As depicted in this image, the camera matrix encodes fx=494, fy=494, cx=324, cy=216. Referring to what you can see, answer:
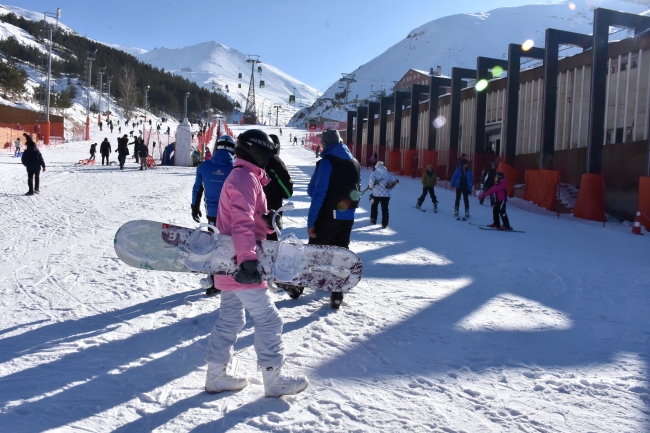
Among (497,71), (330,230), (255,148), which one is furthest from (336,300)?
(497,71)

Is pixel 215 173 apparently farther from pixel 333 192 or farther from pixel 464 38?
pixel 464 38

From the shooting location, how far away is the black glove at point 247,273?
267 centimetres

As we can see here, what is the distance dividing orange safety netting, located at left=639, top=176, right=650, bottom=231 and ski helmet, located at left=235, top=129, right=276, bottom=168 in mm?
12476

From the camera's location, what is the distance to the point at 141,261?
3342 millimetres

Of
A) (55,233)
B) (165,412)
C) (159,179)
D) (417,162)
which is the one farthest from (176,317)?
(417,162)

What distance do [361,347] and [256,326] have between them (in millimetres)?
1270

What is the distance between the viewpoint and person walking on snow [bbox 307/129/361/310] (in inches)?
185

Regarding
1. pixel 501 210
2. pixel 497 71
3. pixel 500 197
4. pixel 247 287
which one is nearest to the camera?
pixel 247 287

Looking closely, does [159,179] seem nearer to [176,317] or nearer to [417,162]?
[417,162]

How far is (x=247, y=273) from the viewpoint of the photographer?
2.69 metres

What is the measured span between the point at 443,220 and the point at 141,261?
9938 mm

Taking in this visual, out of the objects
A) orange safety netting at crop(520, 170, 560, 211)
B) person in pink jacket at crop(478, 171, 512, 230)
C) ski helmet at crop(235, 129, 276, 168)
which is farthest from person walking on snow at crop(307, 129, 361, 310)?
orange safety netting at crop(520, 170, 560, 211)

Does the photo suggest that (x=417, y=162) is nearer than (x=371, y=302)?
No

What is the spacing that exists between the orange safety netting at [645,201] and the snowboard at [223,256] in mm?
11778
